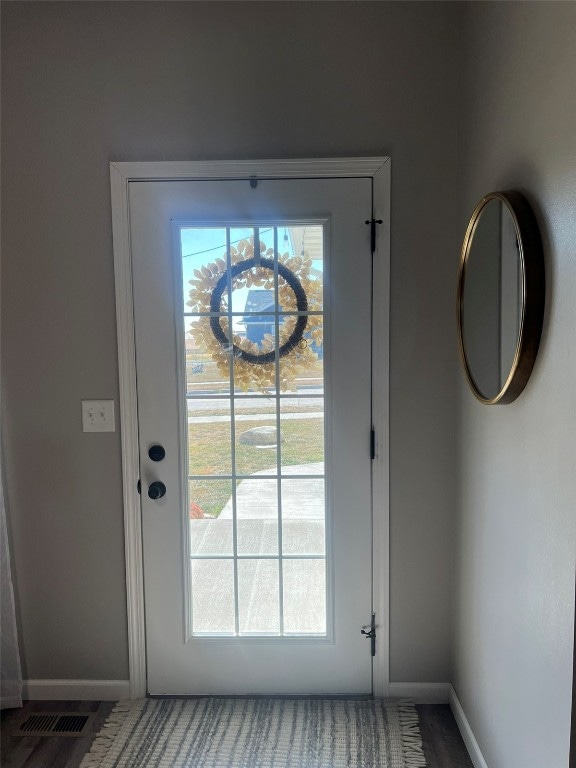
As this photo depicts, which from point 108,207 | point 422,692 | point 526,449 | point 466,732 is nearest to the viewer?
point 526,449

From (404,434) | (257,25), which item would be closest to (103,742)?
(404,434)

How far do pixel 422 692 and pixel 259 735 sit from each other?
63 cm

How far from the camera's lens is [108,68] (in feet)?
6.10

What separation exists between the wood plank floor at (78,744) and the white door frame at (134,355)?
180 millimetres

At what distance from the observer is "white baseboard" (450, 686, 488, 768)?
1.68 meters

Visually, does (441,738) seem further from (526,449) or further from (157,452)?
(157,452)

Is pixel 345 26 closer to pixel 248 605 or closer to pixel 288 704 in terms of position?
pixel 248 605

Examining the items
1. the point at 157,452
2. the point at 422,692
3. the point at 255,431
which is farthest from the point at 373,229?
the point at 422,692

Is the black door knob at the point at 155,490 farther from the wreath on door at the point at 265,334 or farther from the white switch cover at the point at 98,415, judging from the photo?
the wreath on door at the point at 265,334

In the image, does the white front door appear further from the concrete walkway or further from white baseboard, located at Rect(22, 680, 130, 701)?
white baseboard, located at Rect(22, 680, 130, 701)

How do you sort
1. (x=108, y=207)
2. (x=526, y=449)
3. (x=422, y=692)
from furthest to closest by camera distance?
(x=422, y=692) < (x=108, y=207) < (x=526, y=449)

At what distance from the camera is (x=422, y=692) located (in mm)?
2018

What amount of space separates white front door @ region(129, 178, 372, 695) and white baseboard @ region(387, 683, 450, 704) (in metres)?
0.11

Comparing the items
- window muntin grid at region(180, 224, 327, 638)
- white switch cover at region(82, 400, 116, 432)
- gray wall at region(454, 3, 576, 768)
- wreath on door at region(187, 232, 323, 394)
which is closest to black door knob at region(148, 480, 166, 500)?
window muntin grid at region(180, 224, 327, 638)
